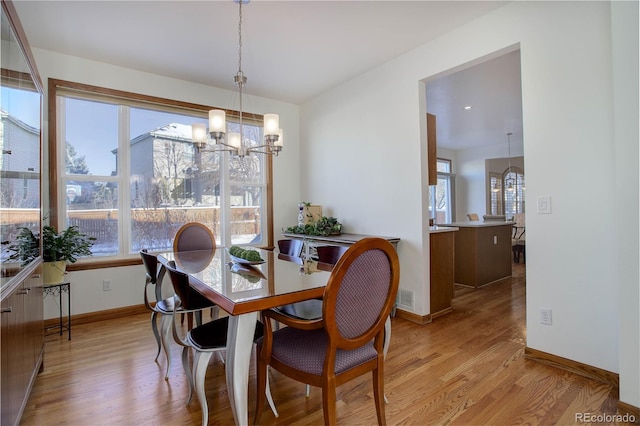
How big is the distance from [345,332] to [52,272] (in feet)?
9.51

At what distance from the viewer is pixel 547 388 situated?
6.40 feet

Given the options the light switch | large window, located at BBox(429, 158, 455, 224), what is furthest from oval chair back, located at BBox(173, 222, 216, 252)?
large window, located at BBox(429, 158, 455, 224)

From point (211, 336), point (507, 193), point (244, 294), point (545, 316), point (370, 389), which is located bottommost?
point (370, 389)

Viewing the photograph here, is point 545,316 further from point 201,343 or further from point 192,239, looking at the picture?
point 192,239

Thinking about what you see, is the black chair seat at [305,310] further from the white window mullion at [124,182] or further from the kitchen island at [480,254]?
the kitchen island at [480,254]

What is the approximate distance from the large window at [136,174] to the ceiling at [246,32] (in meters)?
0.48

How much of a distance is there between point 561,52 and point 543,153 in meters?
0.69

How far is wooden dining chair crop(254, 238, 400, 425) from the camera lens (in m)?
1.28

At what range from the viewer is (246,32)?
111 inches

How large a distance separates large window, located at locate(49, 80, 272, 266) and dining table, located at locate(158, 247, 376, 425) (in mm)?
2063

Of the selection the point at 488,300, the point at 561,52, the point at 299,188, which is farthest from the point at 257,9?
the point at 488,300

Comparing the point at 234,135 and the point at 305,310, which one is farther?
the point at 234,135

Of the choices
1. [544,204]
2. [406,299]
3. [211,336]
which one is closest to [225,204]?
[406,299]

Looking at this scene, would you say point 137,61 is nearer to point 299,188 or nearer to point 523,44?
point 299,188
